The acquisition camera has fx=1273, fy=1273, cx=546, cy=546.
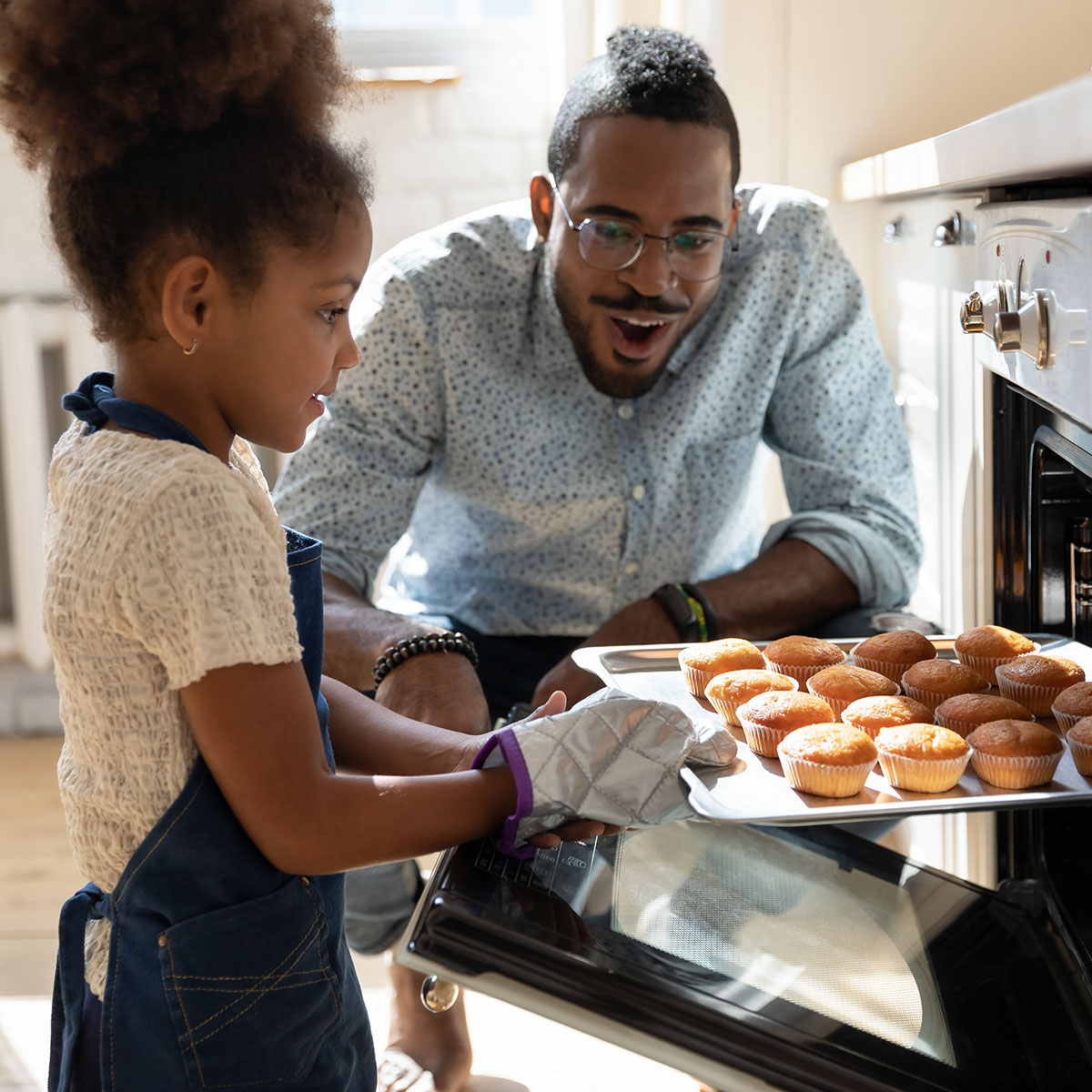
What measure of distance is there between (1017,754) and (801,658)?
0.90 ft

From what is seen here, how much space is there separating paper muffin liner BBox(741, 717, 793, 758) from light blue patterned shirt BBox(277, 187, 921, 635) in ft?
2.05

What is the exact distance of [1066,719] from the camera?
0.95 m

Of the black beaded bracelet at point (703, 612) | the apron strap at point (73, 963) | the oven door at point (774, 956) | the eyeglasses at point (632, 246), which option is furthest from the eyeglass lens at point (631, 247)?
the apron strap at point (73, 963)

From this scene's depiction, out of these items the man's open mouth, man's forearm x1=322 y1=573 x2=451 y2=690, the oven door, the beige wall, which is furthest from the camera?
the beige wall

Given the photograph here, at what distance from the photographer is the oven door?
703 millimetres

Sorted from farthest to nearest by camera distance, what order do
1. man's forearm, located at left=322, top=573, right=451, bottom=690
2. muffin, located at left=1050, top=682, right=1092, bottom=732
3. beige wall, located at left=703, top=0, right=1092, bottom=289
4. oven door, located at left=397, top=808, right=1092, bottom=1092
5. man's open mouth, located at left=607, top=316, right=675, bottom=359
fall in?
1. beige wall, located at left=703, top=0, right=1092, bottom=289
2. man's open mouth, located at left=607, top=316, right=675, bottom=359
3. man's forearm, located at left=322, top=573, right=451, bottom=690
4. muffin, located at left=1050, top=682, right=1092, bottom=732
5. oven door, located at left=397, top=808, right=1092, bottom=1092

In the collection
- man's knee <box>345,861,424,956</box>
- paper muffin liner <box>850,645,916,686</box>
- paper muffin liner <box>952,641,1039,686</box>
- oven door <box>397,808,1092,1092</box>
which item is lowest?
man's knee <box>345,861,424,956</box>

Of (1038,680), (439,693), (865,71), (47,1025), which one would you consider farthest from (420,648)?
(865,71)

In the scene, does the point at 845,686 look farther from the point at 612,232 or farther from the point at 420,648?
the point at 612,232

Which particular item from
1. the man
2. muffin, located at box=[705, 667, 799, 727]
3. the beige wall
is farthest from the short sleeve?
the beige wall

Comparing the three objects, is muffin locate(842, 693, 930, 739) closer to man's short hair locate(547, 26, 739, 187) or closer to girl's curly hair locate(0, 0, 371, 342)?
girl's curly hair locate(0, 0, 371, 342)

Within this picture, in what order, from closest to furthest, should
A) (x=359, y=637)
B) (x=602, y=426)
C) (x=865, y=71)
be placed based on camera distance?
(x=359, y=637), (x=602, y=426), (x=865, y=71)

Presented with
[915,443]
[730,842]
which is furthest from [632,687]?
[915,443]

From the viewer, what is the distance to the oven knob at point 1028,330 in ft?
2.75
